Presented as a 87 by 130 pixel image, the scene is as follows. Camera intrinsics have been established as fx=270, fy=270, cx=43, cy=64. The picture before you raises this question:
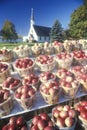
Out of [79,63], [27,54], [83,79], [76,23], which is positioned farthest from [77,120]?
[76,23]

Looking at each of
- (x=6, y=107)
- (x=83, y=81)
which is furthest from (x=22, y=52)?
(x=6, y=107)

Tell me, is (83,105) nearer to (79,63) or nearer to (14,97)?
(14,97)

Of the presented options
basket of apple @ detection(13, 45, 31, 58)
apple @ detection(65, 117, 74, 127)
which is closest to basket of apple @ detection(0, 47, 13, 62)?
basket of apple @ detection(13, 45, 31, 58)

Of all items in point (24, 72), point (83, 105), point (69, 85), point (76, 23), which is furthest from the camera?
point (76, 23)

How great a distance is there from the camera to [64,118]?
14.9 ft

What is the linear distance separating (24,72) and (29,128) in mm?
1835

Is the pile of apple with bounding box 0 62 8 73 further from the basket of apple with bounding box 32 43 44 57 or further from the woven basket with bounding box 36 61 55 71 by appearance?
the basket of apple with bounding box 32 43 44 57

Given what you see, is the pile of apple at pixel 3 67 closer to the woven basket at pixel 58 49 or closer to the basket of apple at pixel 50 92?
the basket of apple at pixel 50 92

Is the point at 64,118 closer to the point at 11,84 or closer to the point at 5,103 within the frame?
the point at 5,103

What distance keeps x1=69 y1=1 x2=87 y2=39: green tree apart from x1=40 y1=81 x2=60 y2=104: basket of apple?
34987 mm

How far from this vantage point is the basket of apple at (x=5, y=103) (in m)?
4.80

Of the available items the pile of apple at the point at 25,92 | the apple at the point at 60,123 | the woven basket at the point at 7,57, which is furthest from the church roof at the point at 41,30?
the apple at the point at 60,123

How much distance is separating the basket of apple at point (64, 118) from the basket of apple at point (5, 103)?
0.83 meters

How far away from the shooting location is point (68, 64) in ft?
21.8
